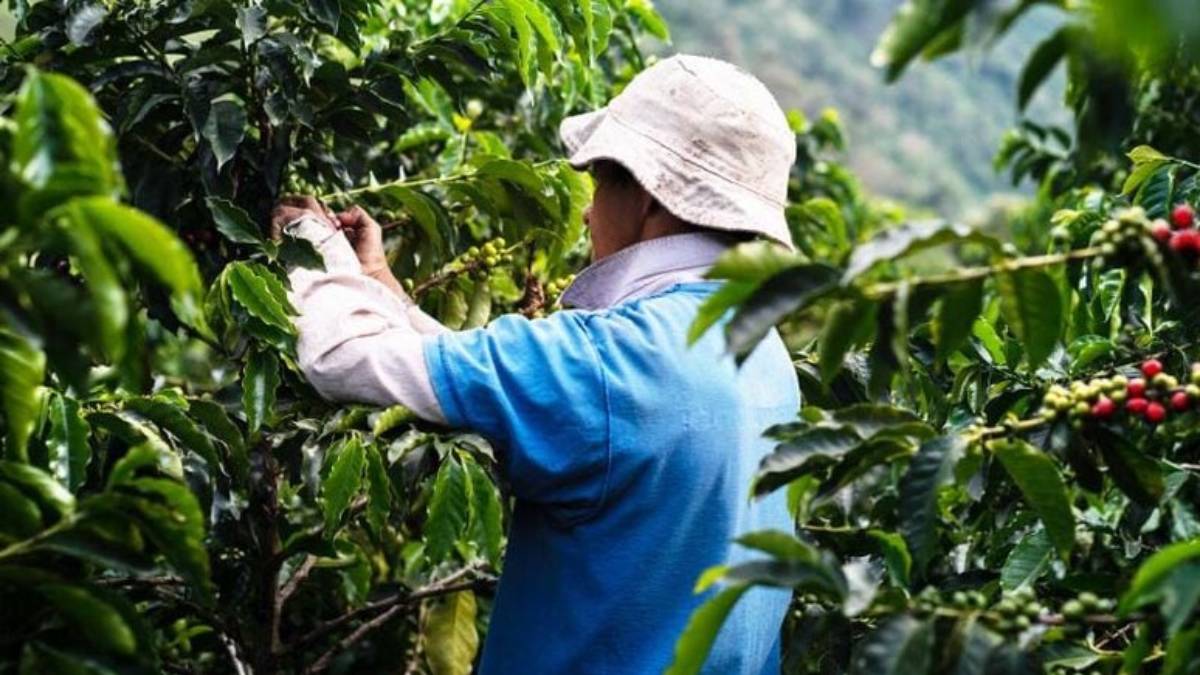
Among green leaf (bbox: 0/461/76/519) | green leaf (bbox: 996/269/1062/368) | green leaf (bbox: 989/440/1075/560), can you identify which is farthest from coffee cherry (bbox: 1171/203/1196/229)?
green leaf (bbox: 0/461/76/519)

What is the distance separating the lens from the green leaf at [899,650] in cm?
140

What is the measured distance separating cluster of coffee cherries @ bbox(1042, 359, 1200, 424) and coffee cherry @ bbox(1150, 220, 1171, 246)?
0.23m

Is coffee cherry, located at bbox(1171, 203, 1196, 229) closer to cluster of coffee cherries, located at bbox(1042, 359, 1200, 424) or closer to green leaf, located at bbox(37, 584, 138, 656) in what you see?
cluster of coffee cherries, located at bbox(1042, 359, 1200, 424)

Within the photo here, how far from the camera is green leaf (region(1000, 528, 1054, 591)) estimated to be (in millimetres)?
2086

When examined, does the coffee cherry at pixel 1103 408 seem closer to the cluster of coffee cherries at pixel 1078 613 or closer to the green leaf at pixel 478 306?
the cluster of coffee cherries at pixel 1078 613

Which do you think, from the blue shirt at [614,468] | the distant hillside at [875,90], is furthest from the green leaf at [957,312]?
the distant hillside at [875,90]

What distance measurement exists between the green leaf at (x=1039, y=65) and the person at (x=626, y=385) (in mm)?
797

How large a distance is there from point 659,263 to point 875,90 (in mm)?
38327

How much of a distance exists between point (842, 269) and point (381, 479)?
994 mm

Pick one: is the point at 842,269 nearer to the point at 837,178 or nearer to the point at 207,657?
the point at 207,657

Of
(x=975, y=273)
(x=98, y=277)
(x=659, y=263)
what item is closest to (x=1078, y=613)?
(x=975, y=273)

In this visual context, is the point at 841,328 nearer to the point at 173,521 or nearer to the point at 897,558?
the point at 897,558

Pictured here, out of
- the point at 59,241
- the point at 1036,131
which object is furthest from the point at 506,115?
the point at 59,241

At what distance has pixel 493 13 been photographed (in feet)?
7.84
